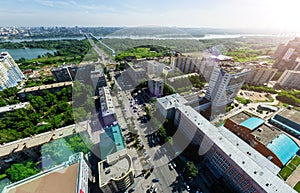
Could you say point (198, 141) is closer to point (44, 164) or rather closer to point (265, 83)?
point (44, 164)

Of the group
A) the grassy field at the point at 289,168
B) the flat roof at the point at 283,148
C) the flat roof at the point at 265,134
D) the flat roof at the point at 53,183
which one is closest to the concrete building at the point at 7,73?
the flat roof at the point at 53,183

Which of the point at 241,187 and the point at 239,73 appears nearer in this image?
the point at 241,187

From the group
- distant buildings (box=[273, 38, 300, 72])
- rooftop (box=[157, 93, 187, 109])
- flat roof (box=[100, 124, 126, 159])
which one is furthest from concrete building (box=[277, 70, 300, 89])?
flat roof (box=[100, 124, 126, 159])

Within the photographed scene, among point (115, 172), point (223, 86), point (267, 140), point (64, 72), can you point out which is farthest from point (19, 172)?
point (223, 86)

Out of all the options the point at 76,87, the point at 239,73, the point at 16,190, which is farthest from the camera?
the point at 76,87

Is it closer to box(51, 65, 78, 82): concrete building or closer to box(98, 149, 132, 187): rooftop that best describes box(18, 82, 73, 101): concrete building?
box(51, 65, 78, 82): concrete building

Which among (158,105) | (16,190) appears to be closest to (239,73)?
(158,105)

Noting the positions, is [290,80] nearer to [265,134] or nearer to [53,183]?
[265,134]

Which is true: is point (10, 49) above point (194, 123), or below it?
below
